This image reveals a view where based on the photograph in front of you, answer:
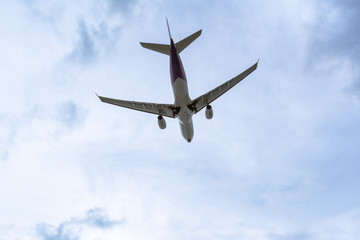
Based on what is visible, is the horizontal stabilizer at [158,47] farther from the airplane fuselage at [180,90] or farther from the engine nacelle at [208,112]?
the engine nacelle at [208,112]

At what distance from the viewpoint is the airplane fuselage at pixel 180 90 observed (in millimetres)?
28891

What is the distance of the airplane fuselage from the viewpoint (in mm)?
28891

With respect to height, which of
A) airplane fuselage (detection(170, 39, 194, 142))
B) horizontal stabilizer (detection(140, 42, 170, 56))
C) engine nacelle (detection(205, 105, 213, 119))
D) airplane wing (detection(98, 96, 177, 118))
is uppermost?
horizontal stabilizer (detection(140, 42, 170, 56))

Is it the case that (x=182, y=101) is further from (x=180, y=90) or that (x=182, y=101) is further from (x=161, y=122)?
(x=161, y=122)

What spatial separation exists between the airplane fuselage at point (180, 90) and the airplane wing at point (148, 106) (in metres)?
0.95

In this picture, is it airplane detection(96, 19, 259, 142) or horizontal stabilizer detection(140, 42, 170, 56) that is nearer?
airplane detection(96, 19, 259, 142)

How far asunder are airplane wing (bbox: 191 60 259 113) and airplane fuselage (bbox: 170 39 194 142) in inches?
38.1

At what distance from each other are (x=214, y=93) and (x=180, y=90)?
4.40 meters

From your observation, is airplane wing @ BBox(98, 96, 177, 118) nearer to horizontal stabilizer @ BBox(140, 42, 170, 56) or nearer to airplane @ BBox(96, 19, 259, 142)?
airplane @ BBox(96, 19, 259, 142)

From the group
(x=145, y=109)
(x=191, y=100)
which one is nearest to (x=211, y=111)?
(x=191, y=100)

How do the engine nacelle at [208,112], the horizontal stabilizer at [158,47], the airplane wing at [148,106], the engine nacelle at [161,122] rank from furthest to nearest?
the engine nacelle at [161,122]
the airplane wing at [148,106]
the engine nacelle at [208,112]
the horizontal stabilizer at [158,47]

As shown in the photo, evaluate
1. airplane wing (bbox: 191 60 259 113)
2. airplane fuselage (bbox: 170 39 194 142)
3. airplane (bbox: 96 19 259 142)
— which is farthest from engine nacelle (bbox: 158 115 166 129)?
airplane wing (bbox: 191 60 259 113)

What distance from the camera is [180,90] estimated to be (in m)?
29.7

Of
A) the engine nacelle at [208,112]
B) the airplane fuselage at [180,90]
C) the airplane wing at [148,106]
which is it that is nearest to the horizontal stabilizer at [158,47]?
the airplane fuselage at [180,90]
